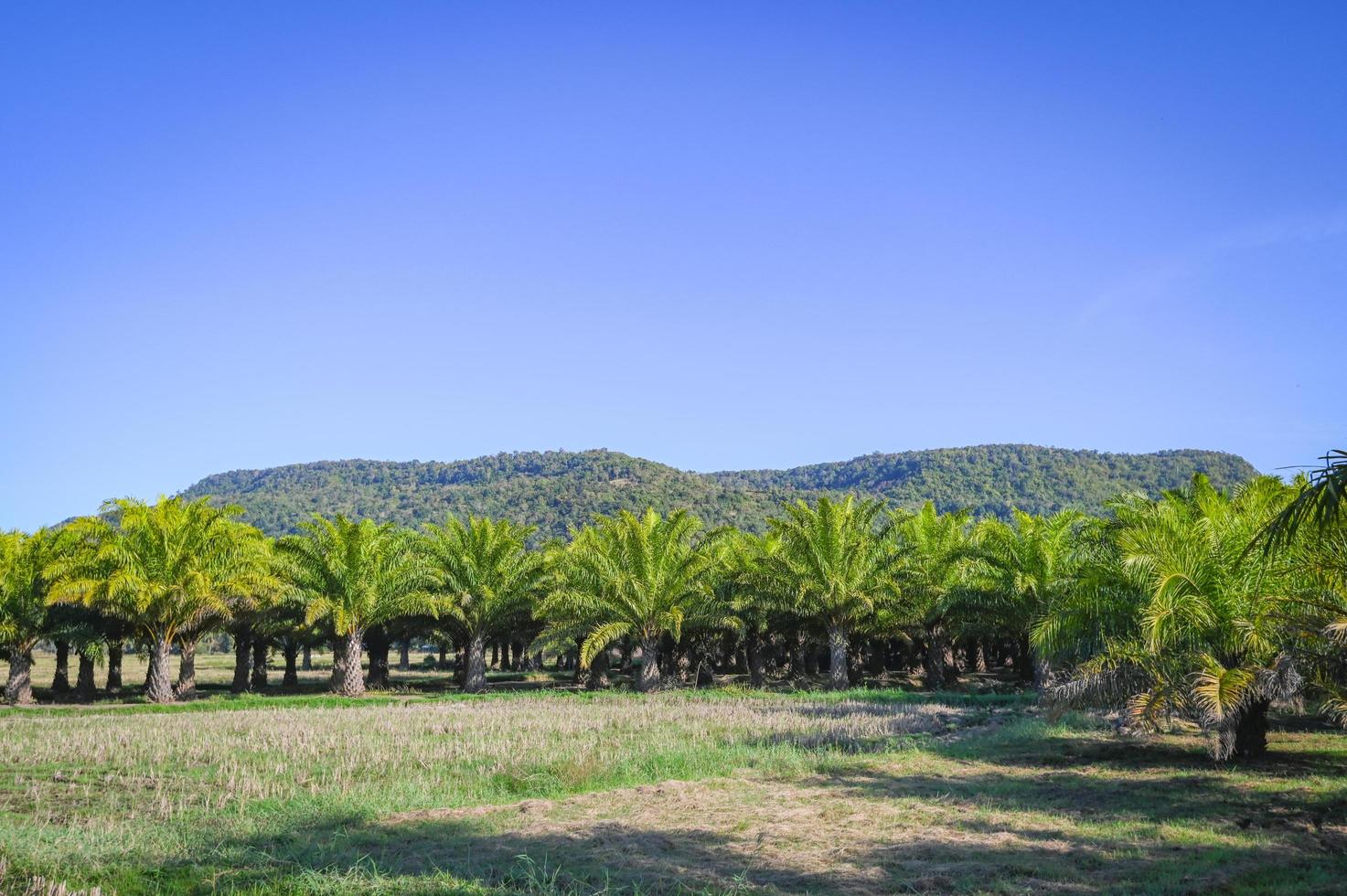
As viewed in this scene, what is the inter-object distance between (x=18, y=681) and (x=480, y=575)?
16.8 m

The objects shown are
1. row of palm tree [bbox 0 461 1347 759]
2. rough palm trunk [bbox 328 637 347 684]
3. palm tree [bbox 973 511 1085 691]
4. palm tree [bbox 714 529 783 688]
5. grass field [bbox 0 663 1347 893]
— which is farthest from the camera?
palm tree [bbox 714 529 783 688]

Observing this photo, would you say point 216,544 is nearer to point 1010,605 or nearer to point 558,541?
point 558,541

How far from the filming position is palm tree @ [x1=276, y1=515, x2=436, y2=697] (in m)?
36.2

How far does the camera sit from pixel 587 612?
38.0m

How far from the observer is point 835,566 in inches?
1438

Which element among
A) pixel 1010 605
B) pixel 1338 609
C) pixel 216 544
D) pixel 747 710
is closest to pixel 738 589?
pixel 1010 605

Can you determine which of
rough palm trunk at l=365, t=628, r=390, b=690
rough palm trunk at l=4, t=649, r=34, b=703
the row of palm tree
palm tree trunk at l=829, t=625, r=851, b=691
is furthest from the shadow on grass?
rough palm trunk at l=365, t=628, r=390, b=690

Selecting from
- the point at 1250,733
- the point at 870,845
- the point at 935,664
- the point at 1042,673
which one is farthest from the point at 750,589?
the point at 870,845

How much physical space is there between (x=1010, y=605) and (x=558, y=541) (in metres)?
19.9

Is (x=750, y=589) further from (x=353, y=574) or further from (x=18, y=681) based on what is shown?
(x=18, y=681)

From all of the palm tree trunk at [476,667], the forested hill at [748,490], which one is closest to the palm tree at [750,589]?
the palm tree trunk at [476,667]

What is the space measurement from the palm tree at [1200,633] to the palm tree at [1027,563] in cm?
1637

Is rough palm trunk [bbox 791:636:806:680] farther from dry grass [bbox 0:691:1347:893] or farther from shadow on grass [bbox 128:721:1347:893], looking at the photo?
shadow on grass [bbox 128:721:1347:893]

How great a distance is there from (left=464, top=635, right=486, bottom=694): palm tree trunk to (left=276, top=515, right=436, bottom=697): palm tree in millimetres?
3505
